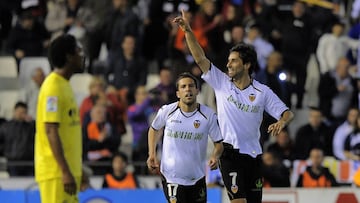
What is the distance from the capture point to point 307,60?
68.7 feet

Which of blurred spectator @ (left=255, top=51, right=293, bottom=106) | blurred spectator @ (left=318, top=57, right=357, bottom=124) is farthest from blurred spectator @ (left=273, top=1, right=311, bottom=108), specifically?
blurred spectator @ (left=255, top=51, right=293, bottom=106)

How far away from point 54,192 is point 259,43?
34.6 feet

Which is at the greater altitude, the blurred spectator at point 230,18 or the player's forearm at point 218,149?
the blurred spectator at point 230,18

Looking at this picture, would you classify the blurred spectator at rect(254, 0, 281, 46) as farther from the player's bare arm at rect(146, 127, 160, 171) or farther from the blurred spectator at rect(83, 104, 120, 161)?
the player's bare arm at rect(146, 127, 160, 171)

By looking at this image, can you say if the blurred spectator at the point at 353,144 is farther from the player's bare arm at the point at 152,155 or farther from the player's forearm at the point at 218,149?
the player's bare arm at the point at 152,155

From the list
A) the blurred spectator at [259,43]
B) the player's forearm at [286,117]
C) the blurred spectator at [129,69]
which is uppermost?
the blurred spectator at [259,43]

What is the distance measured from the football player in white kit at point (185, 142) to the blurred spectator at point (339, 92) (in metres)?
7.73

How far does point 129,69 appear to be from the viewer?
2050 centimetres

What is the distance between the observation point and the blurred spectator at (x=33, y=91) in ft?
67.4

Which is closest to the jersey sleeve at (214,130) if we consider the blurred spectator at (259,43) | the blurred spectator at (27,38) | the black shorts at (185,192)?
the black shorts at (185,192)

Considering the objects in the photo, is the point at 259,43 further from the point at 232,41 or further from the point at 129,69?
the point at 129,69

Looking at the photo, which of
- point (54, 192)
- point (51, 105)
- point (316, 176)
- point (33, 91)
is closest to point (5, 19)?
point (33, 91)

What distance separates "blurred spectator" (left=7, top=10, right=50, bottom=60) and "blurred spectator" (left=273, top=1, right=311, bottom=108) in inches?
174

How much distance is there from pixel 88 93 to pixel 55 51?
32.9 feet
